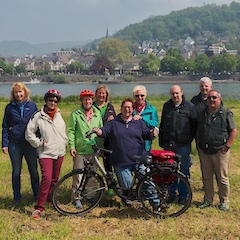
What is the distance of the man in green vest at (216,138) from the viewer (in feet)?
15.6

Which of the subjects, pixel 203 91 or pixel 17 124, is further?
pixel 203 91

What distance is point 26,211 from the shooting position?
16.2 ft

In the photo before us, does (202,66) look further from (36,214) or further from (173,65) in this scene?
(36,214)

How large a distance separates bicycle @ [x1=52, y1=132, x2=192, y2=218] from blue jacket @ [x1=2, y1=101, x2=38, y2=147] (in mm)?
850

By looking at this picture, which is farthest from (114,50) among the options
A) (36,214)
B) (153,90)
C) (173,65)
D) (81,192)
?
(36,214)

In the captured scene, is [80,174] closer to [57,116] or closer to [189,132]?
[57,116]

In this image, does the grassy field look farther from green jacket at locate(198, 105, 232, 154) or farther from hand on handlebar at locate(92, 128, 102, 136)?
hand on handlebar at locate(92, 128, 102, 136)

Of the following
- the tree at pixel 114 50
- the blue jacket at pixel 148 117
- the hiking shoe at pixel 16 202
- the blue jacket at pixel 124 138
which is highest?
the tree at pixel 114 50

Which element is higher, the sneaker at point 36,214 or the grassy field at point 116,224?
the sneaker at point 36,214

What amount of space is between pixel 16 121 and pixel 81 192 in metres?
1.27

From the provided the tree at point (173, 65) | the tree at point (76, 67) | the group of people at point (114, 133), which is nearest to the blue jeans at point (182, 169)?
the group of people at point (114, 133)

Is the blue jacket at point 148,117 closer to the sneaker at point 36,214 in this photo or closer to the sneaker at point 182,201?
the sneaker at point 182,201

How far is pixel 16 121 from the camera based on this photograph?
4852 millimetres

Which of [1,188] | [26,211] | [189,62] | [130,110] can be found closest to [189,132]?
[130,110]
